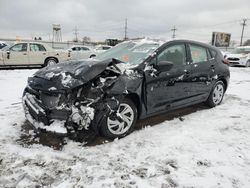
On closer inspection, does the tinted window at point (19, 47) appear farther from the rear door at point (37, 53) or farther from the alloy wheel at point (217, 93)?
the alloy wheel at point (217, 93)

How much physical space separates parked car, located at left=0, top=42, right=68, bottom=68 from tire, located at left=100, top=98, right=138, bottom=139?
9.68m

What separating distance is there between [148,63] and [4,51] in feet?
33.9

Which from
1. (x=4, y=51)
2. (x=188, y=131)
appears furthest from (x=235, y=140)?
(x=4, y=51)

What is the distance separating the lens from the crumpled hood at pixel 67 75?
10.8 feet

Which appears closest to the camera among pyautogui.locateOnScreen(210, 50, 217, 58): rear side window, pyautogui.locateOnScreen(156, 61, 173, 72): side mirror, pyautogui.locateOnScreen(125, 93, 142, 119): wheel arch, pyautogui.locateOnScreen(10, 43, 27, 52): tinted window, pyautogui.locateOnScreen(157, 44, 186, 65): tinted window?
pyautogui.locateOnScreen(125, 93, 142, 119): wheel arch

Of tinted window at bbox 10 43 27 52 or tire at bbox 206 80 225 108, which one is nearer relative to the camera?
tire at bbox 206 80 225 108

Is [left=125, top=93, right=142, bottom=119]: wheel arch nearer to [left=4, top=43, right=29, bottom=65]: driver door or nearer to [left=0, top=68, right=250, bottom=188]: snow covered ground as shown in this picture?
[left=0, top=68, right=250, bottom=188]: snow covered ground

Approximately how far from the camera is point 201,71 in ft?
16.4

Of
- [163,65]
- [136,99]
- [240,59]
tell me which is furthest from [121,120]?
[240,59]

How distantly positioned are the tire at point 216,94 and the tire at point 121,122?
2488mm

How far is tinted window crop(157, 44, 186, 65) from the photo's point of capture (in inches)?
167

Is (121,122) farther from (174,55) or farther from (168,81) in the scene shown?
(174,55)

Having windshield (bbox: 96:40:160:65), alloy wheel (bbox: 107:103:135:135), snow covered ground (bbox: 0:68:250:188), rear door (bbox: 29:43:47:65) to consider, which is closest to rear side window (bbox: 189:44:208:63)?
windshield (bbox: 96:40:160:65)

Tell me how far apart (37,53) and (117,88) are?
10309 millimetres
